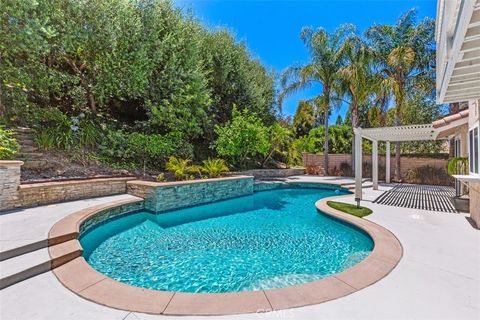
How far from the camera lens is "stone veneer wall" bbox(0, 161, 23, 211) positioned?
6.82 m

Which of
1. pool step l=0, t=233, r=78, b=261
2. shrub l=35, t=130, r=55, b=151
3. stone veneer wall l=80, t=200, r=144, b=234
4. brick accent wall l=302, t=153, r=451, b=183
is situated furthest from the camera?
brick accent wall l=302, t=153, r=451, b=183

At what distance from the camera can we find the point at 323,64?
18.3 metres

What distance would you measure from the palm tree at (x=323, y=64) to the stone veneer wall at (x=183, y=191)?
10.2m

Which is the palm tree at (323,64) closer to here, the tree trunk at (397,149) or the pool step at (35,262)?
the tree trunk at (397,149)

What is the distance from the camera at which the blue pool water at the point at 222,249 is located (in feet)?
14.5

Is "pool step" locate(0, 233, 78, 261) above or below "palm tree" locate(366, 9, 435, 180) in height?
below

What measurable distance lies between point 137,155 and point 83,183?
3.81 m

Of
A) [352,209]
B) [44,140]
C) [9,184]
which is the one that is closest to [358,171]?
[352,209]

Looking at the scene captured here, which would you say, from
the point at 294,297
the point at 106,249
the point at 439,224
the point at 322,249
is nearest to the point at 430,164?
the point at 439,224

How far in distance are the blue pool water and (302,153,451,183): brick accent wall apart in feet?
37.2

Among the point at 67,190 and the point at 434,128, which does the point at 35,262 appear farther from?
the point at 434,128

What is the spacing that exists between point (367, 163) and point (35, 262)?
19.7m

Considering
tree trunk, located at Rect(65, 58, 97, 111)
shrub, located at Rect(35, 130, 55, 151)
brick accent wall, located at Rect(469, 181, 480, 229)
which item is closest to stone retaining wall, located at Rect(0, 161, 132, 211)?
shrub, located at Rect(35, 130, 55, 151)

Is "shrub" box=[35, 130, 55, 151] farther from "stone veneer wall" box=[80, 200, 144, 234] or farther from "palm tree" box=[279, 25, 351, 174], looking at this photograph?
"palm tree" box=[279, 25, 351, 174]
